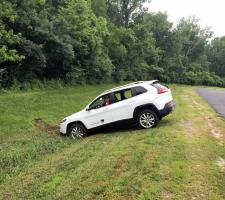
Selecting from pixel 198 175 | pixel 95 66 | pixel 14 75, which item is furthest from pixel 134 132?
pixel 95 66

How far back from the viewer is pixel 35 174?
29.8 feet

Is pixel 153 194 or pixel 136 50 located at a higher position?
pixel 136 50

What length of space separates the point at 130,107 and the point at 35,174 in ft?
17.7

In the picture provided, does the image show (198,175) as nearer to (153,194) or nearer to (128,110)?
(153,194)

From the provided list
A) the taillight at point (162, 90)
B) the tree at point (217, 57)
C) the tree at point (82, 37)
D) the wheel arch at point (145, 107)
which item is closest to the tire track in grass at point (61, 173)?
the wheel arch at point (145, 107)

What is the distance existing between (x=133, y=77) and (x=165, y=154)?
41795 millimetres

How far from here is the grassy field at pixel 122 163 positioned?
684cm

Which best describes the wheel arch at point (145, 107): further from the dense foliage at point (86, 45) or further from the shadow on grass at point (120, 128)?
the dense foliage at point (86, 45)

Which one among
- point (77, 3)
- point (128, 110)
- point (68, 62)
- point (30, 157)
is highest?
point (77, 3)

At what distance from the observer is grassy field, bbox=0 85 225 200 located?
269 inches

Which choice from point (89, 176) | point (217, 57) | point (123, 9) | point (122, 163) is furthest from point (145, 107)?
point (217, 57)

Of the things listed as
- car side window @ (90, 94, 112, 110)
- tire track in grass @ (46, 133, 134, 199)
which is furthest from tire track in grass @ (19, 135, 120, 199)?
car side window @ (90, 94, 112, 110)

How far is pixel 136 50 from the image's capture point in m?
50.9

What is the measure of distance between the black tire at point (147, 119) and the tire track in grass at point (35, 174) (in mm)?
2942
